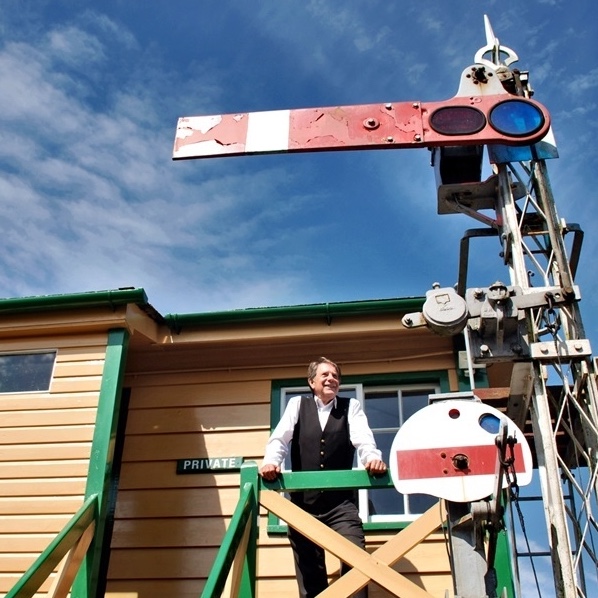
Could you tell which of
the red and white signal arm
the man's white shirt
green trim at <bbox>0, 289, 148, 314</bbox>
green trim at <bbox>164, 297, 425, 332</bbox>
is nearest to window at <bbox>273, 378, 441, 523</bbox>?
green trim at <bbox>164, 297, 425, 332</bbox>

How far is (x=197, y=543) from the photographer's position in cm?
673

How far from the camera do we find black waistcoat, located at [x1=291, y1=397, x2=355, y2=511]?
4867 millimetres

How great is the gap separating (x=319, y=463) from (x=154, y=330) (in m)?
3.11

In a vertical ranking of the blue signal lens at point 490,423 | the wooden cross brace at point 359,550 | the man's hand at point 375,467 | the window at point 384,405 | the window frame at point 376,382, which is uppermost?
the window frame at point 376,382

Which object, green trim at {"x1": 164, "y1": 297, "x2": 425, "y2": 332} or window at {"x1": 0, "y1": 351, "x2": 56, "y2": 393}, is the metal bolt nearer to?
green trim at {"x1": 164, "y1": 297, "x2": 425, "y2": 332}

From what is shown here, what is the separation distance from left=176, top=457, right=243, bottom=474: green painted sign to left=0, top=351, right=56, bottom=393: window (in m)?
1.52

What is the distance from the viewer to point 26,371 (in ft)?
23.6

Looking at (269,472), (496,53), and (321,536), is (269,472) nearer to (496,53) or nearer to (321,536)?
(321,536)

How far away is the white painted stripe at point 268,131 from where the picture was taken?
18.3 ft

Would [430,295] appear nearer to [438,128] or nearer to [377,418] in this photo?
[438,128]

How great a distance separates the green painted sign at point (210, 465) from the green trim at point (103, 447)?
86cm

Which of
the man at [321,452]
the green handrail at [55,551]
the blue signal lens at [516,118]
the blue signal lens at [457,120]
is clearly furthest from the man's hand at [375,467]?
the blue signal lens at [516,118]

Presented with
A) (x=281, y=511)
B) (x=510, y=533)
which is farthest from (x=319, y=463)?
(x=510, y=533)

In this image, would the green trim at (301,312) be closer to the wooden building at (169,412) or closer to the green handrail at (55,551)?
the wooden building at (169,412)
